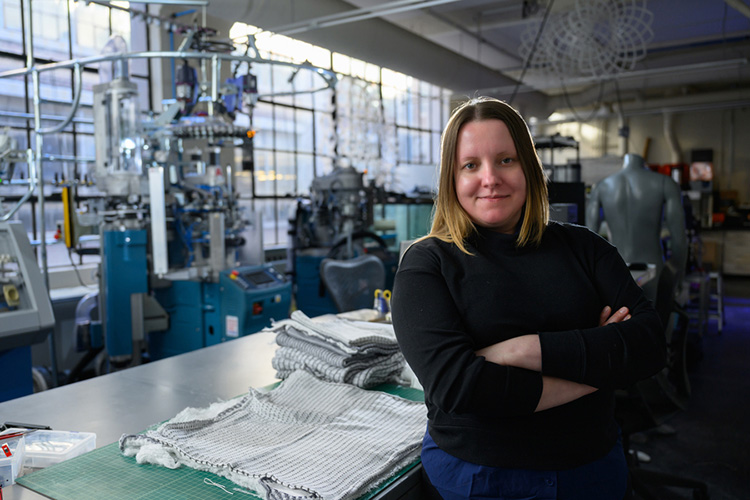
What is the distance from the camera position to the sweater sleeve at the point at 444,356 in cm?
102

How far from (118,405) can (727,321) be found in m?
7.24

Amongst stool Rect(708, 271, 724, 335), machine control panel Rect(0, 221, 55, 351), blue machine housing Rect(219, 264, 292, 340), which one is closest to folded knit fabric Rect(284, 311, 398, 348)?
machine control panel Rect(0, 221, 55, 351)

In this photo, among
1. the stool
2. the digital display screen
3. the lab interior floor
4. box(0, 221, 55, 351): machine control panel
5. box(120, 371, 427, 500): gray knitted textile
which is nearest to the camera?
box(120, 371, 427, 500): gray knitted textile

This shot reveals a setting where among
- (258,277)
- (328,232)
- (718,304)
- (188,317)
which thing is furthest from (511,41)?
(188,317)

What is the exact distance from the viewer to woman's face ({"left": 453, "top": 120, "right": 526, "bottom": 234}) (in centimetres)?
116

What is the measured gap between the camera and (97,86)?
3766 millimetres

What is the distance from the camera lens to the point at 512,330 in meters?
1.10

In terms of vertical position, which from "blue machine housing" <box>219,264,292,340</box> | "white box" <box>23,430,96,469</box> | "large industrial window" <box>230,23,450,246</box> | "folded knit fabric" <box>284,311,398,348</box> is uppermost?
"large industrial window" <box>230,23,450,246</box>

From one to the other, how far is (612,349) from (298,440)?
0.68 meters

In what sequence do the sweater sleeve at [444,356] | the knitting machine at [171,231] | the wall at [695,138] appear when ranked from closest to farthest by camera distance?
the sweater sleeve at [444,356], the knitting machine at [171,231], the wall at [695,138]

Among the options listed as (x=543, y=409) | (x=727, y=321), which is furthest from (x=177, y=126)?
(x=727, y=321)

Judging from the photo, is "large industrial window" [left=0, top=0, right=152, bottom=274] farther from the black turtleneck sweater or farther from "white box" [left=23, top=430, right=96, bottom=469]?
the black turtleneck sweater

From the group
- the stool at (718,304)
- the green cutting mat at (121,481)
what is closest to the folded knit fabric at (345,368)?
the green cutting mat at (121,481)

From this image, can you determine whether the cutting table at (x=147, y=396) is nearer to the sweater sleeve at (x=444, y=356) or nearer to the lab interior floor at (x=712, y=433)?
the sweater sleeve at (x=444, y=356)
